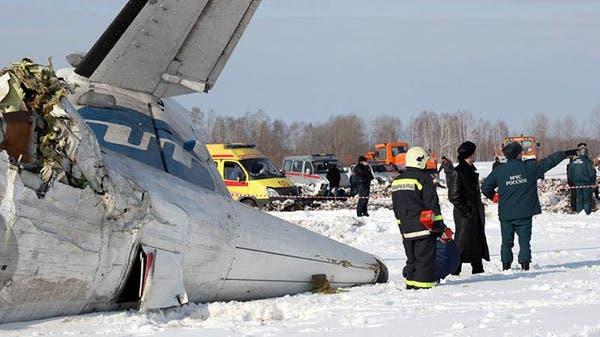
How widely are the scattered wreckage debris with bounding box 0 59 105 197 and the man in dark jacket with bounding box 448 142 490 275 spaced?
6613 millimetres

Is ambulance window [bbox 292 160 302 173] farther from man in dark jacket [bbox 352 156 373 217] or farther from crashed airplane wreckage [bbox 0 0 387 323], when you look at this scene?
crashed airplane wreckage [bbox 0 0 387 323]

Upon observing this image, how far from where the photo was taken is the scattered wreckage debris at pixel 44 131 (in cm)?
597

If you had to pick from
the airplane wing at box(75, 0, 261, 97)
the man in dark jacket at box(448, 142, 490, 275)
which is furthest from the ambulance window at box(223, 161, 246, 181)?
the airplane wing at box(75, 0, 261, 97)

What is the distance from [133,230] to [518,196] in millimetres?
6537

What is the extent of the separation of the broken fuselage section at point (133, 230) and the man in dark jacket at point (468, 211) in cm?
263

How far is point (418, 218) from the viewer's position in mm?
9500

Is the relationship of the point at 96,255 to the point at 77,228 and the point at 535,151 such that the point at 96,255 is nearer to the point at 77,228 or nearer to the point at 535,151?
the point at 77,228

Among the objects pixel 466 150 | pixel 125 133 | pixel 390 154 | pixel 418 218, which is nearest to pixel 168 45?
pixel 125 133

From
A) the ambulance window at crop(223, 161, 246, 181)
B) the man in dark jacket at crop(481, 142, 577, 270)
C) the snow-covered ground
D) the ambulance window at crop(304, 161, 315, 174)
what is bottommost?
the snow-covered ground

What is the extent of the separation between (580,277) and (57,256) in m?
6.22

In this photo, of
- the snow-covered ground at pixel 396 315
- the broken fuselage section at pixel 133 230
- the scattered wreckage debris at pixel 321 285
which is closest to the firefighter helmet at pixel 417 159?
the broken fuselage section at pixel 133 230

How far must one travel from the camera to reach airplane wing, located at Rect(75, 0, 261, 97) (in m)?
8.91

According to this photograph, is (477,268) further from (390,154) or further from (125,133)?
(390,154)

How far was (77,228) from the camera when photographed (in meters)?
6.32
